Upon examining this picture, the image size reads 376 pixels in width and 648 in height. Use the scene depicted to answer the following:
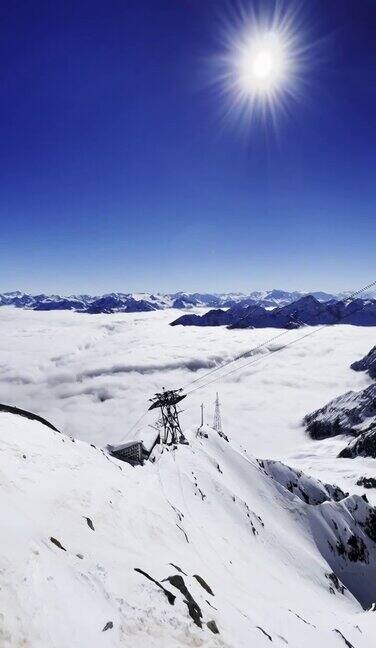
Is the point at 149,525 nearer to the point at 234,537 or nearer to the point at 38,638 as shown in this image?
the point at 38,638

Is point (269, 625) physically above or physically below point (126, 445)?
above

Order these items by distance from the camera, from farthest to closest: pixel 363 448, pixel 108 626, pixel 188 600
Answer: pixel 363 448 → pixel 188 600 → pixel 108 626

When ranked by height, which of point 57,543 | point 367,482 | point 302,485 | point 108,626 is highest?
point 57,543

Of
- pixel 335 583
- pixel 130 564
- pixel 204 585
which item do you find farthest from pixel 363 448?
pixel 130 564

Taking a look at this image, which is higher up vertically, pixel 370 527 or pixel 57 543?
pixel 57 543

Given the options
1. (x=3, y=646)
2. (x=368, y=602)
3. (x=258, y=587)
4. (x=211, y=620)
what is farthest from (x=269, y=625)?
(x=368, y=602)

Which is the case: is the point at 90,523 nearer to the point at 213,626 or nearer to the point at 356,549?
the point at 213,626

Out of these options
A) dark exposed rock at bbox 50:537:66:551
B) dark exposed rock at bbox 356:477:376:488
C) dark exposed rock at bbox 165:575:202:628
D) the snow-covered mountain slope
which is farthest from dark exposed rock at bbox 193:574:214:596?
dark exposed rock at bbox 356:477:376:488
